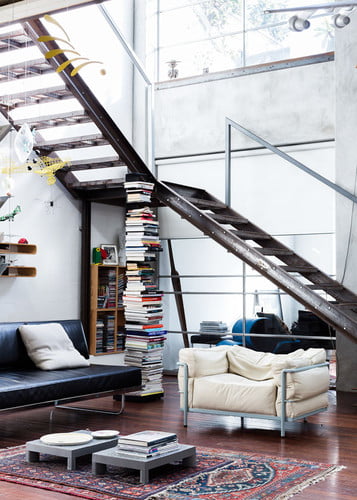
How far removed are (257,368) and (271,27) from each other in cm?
502

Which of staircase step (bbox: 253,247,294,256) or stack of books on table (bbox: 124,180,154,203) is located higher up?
stack of books on table (bbox: 124,180,154,203)

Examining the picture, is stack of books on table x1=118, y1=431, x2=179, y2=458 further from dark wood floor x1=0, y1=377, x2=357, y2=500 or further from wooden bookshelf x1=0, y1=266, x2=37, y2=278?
wooden bookshelf x1=0, y1=266, x2=37, y2=278

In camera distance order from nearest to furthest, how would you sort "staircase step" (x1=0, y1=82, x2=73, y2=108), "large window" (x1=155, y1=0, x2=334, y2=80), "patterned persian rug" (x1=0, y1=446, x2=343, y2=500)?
"patterned persian rug" (x1=0, y1=446, x2=343, y2=500) → "staircase step" (x1=0, y1=82, x2=73, y2=108) → "large window" (x1=155, y1=0, x2=334, y2=80)

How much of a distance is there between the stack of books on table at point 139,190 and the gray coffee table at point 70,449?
346cm

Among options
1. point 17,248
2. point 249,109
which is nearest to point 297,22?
point 249,109

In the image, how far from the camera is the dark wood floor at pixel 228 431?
439cm

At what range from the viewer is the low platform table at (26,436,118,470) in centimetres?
462

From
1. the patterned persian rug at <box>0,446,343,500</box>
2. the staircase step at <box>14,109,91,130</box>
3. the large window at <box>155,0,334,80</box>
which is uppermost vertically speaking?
the large window at <box>155,0,334,80</box>

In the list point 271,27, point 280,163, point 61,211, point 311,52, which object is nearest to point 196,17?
point 271,27

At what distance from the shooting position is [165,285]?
32.4 ft

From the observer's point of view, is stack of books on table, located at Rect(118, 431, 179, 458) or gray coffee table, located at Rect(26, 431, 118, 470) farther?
gray coffee table, located at Rect(26, 431, 118, 470)

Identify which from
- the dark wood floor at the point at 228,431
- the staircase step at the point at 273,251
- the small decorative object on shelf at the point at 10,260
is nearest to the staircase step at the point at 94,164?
the small decorative object on shelf at the point at 10,260

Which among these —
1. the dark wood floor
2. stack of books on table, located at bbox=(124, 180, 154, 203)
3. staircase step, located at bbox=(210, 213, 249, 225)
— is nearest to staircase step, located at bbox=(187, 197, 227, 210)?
staircase step, located at bbox=(210, 213, 249, 225)

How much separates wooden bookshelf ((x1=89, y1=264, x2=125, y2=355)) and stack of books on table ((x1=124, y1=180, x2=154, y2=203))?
1715 millimetres
